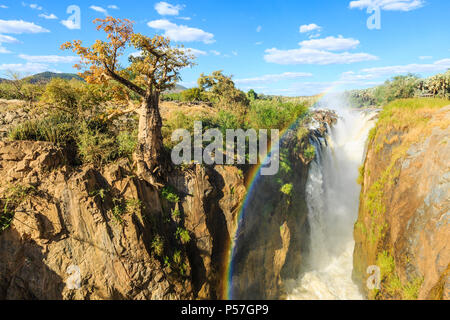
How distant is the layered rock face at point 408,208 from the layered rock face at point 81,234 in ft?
25.2

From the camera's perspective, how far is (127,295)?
646 cm

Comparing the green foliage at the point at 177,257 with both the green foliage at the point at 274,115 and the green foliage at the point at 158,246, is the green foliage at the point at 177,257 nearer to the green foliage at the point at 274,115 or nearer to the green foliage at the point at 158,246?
the green foliage at the point at 158,246

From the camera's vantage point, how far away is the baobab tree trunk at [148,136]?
25.2 ft

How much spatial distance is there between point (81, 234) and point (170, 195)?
298 cm

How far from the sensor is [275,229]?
12.2m

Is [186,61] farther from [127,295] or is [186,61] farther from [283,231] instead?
[283,231]

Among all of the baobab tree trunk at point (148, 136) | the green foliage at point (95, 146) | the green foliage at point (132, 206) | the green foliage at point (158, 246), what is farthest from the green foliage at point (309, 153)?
the green foliage at point (95, 146)

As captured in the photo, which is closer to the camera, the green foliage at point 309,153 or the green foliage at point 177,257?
the green foliage at point 177,257

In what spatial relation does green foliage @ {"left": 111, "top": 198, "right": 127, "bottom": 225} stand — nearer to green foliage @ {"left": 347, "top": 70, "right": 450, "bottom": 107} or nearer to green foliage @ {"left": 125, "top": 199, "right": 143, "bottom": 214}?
green foliage @ {"left": 125, "top": 199, "right": 143, "bottom": 214}

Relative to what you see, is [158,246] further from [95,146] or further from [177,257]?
[95,146]

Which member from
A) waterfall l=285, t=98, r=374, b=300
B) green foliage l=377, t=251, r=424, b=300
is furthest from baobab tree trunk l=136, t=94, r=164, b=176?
waterfall l=285, t=98, r=374, b=300

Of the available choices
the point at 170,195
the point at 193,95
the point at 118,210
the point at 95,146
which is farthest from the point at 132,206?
the point at 193,95
